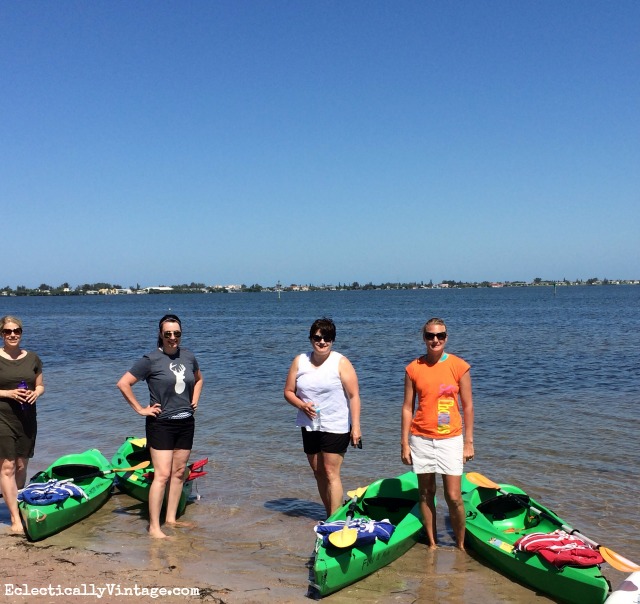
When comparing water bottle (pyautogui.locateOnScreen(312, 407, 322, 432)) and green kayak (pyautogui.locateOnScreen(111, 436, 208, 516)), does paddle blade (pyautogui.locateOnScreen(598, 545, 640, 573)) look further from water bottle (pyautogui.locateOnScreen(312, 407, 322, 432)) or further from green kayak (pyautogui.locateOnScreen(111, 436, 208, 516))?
green kayak (pyautogui.locateOnScreen(111, 436, 208, 516))

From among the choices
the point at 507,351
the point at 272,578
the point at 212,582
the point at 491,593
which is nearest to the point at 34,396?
the point at 212,582

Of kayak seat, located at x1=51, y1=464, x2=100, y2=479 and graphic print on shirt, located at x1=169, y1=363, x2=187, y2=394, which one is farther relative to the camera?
kayak seat, located at x1=51, y1=464, x2=100, y2=479

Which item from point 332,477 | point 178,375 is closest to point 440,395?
point 332,477

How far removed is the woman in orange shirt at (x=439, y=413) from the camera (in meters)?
5.03

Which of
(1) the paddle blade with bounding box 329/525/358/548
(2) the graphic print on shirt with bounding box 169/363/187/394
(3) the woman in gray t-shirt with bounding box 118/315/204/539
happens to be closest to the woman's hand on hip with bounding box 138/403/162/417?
(3) the woman in gray t-shirt with bounding box 118/315/204/539

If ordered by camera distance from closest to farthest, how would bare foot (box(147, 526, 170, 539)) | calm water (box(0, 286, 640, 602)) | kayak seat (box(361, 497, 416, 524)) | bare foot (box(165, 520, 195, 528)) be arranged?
bare foot (box(147, 526, 170, 539))
kayak seat (box(361, 497, 416, 524))
bare foot (box(165, 520, 195, 528))
calm water (box(0, 286, 640, 602))

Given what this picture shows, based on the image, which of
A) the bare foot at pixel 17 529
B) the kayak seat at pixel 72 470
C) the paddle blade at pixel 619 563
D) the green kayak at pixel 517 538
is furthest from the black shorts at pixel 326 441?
the kayak seat at pixel 72 470

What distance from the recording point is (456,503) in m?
5.23

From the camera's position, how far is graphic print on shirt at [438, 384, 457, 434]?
5020 mm

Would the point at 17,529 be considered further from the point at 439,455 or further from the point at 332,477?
the point at 439,455

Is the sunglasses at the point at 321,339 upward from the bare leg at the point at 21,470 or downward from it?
upward

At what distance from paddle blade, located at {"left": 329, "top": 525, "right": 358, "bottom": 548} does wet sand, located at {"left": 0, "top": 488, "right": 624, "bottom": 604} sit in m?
0.41

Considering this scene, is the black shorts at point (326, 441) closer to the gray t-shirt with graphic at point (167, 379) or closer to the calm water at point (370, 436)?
the calm water at point (370, 436)

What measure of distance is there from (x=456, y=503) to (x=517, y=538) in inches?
27.6
